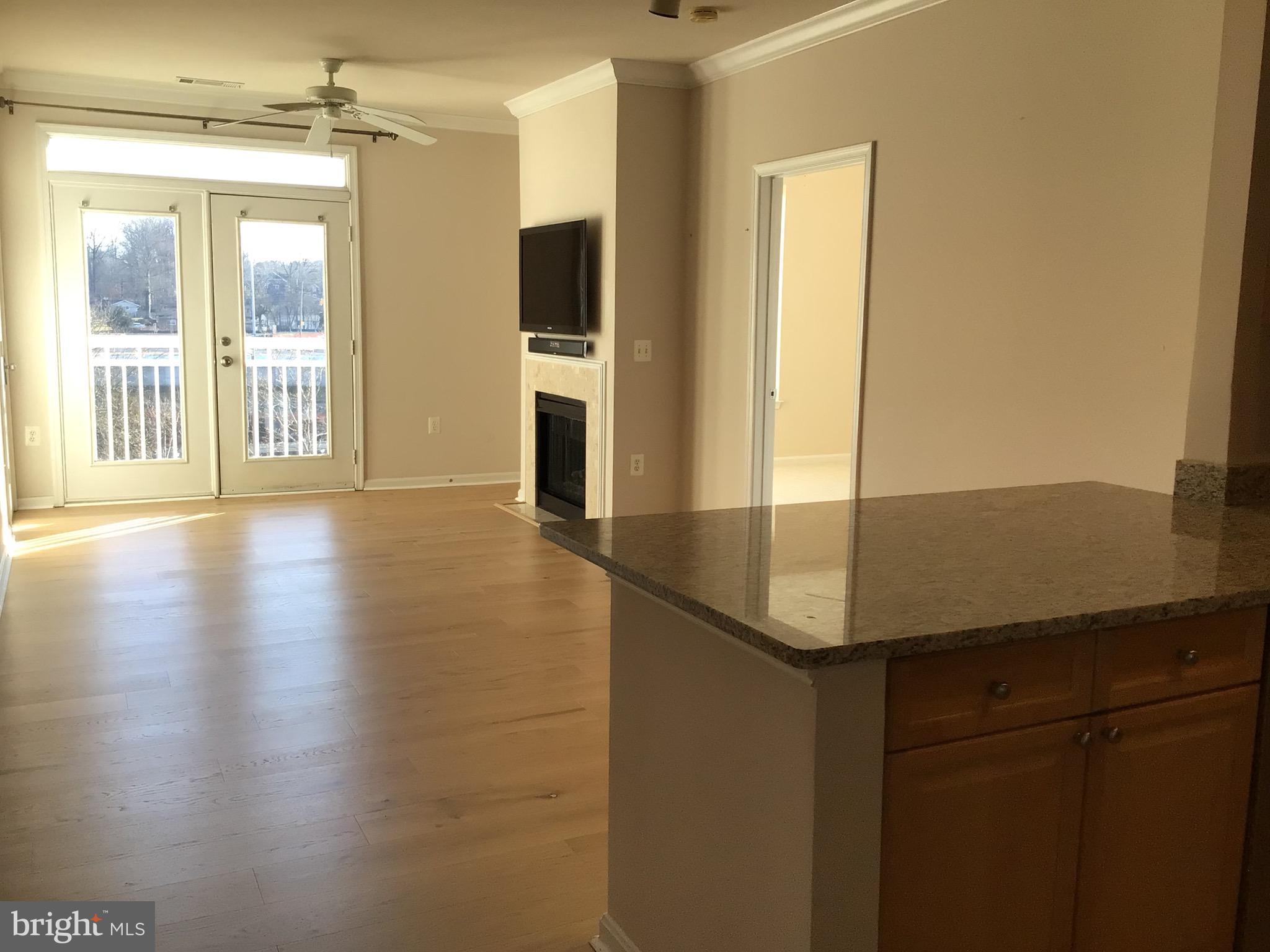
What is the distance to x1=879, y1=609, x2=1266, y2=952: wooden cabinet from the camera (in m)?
1.51

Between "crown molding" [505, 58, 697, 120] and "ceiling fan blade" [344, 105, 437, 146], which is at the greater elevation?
"crown molding" [505, 58, 697, 120]

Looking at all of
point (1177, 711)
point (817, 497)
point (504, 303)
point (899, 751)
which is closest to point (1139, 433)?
point (1177, 711)

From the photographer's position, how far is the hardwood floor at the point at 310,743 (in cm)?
234

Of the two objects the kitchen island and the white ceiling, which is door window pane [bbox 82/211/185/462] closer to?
the white ceiling

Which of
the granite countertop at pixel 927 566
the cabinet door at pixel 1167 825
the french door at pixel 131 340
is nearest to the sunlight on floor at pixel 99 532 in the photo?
the french door at pixel 131 340

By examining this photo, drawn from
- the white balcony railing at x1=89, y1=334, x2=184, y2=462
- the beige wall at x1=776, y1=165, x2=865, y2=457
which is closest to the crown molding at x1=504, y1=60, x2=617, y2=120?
the white balcony railing at x1=89, y1=334, x2=184, y2=462

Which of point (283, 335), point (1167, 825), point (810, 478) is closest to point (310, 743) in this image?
point (1167, 825)

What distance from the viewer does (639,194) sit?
5711 mm

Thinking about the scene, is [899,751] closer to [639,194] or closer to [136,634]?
[136,634]

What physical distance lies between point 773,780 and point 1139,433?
228cm

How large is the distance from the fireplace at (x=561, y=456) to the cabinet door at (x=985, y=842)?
4634 mm

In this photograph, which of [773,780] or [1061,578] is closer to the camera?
[773,780]

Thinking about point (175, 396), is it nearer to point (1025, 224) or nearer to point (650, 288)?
point (650, 288)

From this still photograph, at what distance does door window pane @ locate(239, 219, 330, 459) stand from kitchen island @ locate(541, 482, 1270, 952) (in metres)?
5.69
